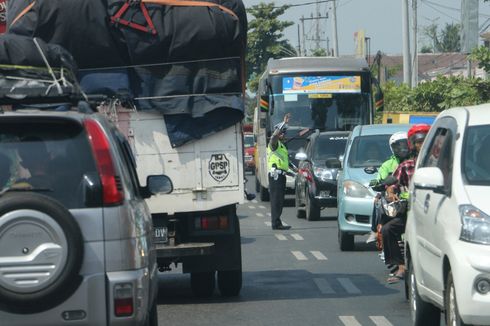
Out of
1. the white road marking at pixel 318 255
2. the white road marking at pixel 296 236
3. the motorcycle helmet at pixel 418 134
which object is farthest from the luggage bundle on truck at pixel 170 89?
the white road marking at pixel 296 236

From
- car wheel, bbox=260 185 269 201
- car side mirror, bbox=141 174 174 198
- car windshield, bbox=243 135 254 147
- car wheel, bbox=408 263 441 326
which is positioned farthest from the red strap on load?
car windshield, bbox=243 135 254 147

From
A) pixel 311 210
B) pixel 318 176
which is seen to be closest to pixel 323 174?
pixel 318 176

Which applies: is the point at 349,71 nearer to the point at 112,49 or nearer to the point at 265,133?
the point at 265,133

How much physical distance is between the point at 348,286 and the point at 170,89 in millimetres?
3108

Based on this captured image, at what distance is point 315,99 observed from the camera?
32031 mm

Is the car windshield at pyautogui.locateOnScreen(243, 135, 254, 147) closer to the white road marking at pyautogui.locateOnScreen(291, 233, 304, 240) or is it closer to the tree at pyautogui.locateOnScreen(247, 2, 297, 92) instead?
the tree at pyautogui.locateOnScreen(247, 2, 297, 92)

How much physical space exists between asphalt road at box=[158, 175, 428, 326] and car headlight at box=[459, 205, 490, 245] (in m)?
3.03

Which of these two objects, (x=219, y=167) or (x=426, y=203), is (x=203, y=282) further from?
(x=426, y=203)

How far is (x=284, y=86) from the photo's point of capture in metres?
32.0

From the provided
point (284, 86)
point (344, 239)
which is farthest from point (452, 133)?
point (284, 86)

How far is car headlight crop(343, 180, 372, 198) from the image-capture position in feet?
60.3

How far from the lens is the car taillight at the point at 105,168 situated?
6910 mm

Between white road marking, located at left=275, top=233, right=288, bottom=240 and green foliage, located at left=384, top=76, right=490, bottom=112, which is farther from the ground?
green foliage, located at left=384, top=76, right=490, bottom=112

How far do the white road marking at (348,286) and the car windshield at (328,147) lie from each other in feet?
38.8
